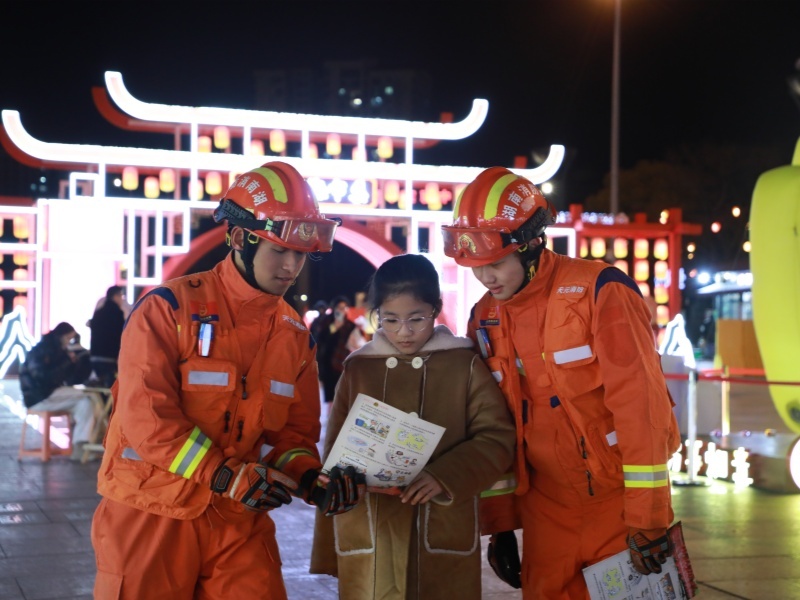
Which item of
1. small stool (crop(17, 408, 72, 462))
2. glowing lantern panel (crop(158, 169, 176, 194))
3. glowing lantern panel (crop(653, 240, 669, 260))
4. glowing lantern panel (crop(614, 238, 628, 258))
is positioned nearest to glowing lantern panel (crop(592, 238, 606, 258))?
glowing lantern panel (crop(614, 238, 628, 258))

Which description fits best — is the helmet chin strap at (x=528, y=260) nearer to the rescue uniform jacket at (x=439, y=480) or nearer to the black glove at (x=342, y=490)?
the rescue uniform jacket at (x=439, y=480)

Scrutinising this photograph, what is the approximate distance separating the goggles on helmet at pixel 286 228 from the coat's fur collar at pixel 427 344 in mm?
361

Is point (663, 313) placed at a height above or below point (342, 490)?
above

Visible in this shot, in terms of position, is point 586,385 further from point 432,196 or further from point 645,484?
point 432,196

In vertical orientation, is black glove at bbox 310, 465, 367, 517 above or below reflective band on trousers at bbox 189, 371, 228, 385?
below

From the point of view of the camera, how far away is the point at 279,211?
331cm

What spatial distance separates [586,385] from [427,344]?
55 centimetres

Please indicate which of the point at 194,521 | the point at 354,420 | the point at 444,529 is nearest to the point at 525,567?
the point at 444,529

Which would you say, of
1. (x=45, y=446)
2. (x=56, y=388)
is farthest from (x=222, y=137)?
(x=45, y=446)

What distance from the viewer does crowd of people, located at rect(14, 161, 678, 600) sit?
3.09m

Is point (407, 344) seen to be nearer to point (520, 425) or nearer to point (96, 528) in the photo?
point (520, 425)

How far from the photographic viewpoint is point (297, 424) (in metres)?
3.54

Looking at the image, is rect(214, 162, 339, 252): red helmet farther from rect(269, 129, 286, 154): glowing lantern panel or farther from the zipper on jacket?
rect(269, 129, 286, 154): glowing lantern panel

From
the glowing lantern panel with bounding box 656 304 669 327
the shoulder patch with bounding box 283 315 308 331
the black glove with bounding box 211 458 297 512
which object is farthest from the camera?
the glowing lantern panel with bounding box 656 304 669 327
